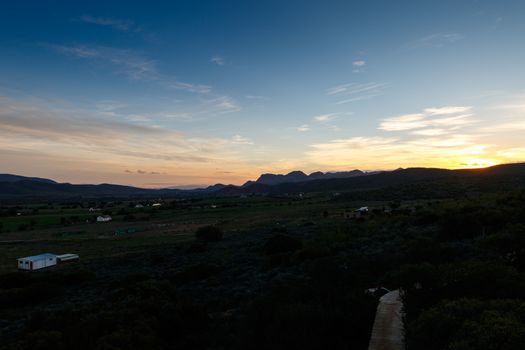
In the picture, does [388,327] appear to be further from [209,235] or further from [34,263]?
[209,235]

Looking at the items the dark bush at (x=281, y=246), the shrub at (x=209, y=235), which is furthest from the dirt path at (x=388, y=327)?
the shrub at (x=209, y=235)

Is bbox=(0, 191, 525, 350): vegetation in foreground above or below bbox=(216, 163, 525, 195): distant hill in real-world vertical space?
below

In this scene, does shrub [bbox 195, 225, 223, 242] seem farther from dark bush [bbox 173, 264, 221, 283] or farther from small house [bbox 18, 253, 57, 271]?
dark bush [bbox 173, 264, 221, 283]

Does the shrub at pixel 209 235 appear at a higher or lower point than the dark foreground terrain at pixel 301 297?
lower

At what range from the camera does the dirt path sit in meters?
8.62

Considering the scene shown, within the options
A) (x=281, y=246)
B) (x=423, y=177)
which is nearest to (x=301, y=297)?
(x=281, y=246)

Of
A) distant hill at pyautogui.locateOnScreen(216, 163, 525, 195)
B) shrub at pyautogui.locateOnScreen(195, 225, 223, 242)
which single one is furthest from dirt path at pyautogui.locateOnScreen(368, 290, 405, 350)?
distant hill at pyautogui.locateOnScreen(216, 163, 525, 195)

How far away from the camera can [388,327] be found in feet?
31.7

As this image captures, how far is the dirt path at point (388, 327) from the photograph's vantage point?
8.62 metres

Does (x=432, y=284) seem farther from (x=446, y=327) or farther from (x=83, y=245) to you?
(x=83, y=245)

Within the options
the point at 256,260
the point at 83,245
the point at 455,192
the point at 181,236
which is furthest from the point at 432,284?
the point at 455,192

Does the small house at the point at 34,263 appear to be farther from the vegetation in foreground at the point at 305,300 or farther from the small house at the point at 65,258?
the vegetation in foreground at the point at 305,300

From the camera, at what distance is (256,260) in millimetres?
26703

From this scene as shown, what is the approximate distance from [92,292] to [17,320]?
192 inches
